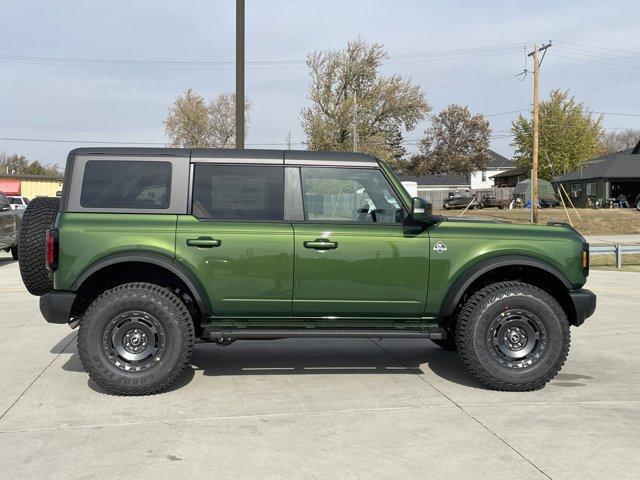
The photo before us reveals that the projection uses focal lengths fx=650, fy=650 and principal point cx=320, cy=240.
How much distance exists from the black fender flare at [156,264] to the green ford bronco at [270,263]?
11 mm

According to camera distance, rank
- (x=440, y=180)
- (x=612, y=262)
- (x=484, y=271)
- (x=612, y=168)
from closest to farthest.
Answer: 1. (x=484, y=271)
2. (x=612, y=262)
3. (x=612, y=168)
4. (x=440, y=180)

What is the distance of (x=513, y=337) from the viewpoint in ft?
17.8

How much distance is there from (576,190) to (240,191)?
56234mm

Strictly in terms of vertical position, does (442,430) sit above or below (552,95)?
below

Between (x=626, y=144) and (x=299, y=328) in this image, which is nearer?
(x=299, y=328)

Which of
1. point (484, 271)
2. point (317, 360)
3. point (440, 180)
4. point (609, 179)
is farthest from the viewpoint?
point (440, 180)

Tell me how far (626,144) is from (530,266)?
127 meters

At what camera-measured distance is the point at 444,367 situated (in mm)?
6297

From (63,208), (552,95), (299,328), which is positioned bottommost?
(299,328)

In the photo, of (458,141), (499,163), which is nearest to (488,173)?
(499,163)

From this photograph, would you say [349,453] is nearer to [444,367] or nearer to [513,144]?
[444,367]

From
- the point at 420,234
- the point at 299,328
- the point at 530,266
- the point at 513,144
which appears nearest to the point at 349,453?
the point at 299,328

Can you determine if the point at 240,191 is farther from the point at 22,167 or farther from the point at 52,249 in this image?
the point at 22,167

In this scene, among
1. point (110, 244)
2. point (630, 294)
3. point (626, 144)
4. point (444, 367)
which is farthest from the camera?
point (626, 144)
